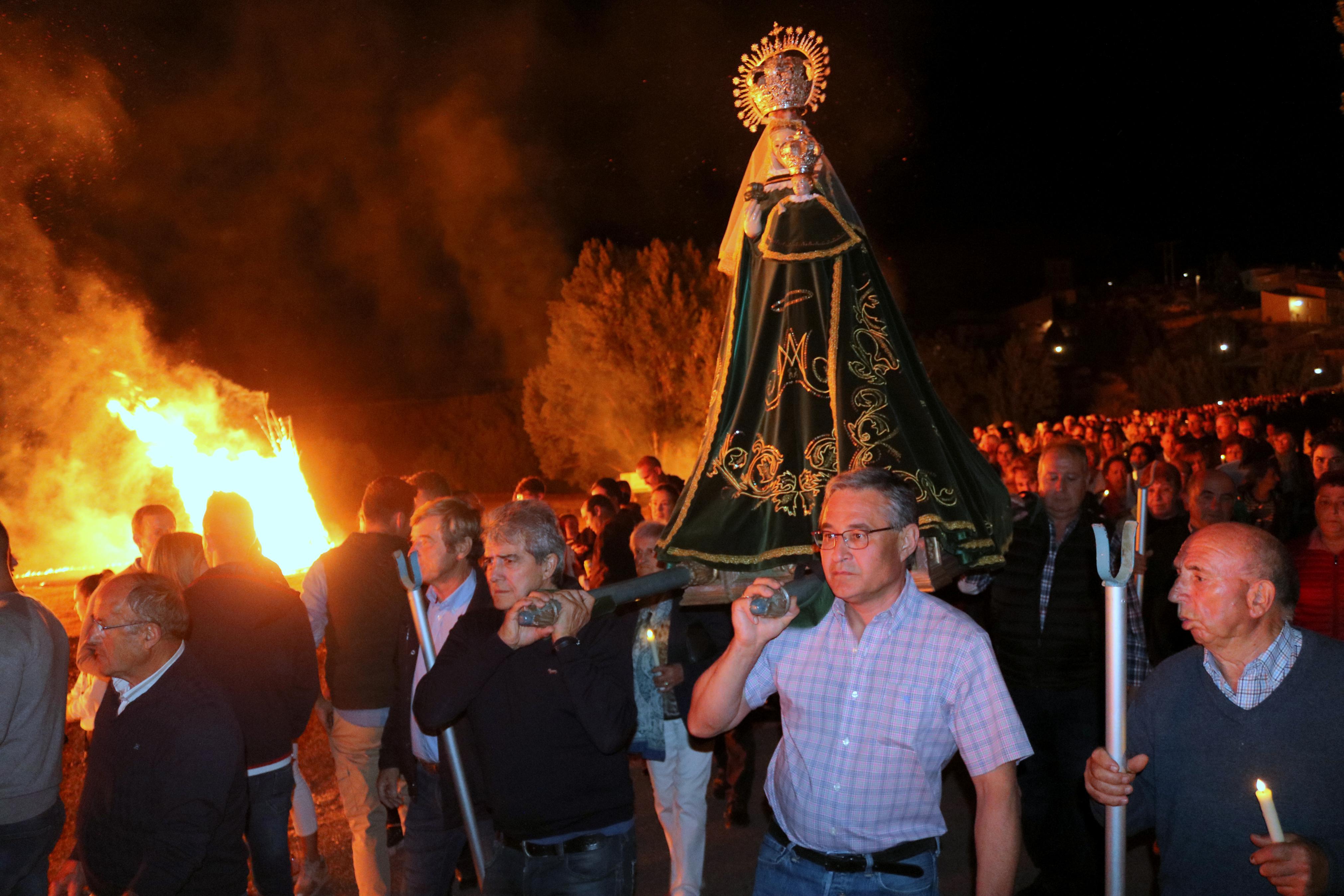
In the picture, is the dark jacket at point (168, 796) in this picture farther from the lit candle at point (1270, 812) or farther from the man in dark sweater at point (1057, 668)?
the man in dark sweater at point (1057, 668)

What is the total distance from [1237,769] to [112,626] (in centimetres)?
354

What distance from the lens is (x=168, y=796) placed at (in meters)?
3.39

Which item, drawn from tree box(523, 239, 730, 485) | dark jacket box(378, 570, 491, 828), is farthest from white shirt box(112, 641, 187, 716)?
tree box(523, 239, 730, 485)

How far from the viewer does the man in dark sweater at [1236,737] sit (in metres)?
2.71

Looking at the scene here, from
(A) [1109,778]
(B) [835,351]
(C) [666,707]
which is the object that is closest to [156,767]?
(C) [666,707]

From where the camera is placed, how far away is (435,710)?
3.33m

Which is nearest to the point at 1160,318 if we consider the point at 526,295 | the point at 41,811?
the point at 526,295

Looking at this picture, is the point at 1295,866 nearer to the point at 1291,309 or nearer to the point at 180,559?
the point at 180,559

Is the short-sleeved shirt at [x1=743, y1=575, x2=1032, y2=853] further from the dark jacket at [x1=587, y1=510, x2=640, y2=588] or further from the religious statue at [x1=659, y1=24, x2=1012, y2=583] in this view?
the dark jacket at [x1=587, y1=510, x2=640, y2=588]

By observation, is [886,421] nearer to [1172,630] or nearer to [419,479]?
A: [1172,630]

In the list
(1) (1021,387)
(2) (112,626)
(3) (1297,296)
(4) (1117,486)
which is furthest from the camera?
(3) (1297,296)

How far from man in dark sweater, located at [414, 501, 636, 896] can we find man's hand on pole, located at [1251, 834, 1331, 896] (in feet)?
5.90

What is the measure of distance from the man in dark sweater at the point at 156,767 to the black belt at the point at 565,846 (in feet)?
3.38

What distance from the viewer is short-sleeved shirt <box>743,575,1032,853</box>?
2848 millimetres
